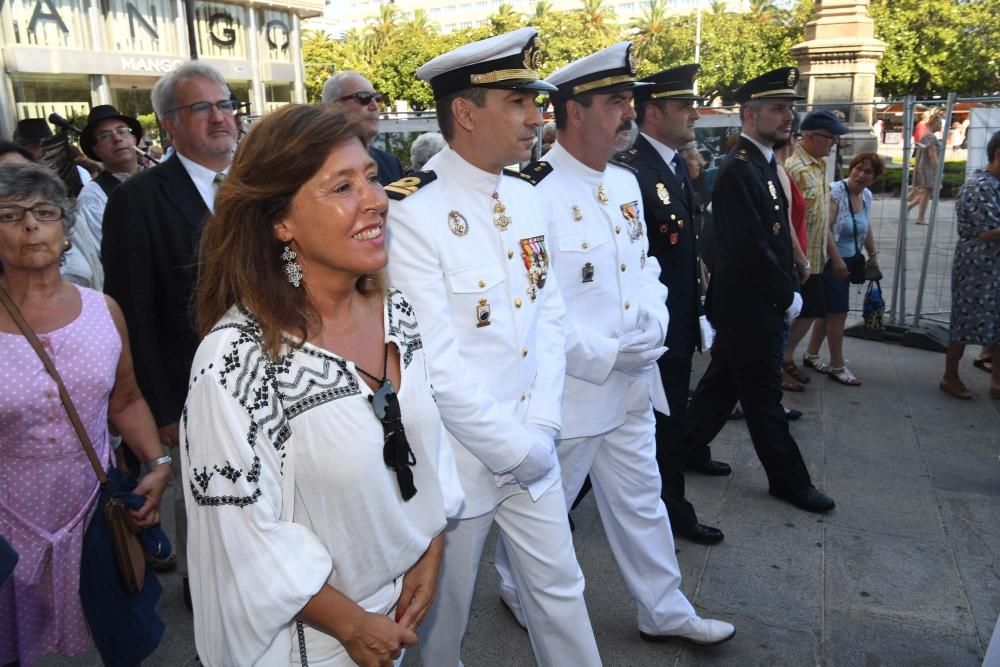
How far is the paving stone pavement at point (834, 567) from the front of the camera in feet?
10.8

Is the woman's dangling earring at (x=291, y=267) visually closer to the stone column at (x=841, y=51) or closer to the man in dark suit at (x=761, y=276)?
the man in dark suit at (x=761, y=276)

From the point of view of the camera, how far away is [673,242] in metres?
3.88

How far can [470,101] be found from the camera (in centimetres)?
262

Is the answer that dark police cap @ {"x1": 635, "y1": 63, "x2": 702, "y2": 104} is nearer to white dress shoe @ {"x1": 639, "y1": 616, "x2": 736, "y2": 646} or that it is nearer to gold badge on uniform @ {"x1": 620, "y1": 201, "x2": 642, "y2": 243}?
gold badge on uniform @ {"x1": 620, "y1": 201, "x2": 642, "y2": 243}

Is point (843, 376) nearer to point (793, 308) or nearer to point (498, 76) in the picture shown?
point (793, 308)

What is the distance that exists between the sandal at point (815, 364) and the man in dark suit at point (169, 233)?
18.1ft

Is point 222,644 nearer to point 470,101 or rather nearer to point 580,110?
point 470,101

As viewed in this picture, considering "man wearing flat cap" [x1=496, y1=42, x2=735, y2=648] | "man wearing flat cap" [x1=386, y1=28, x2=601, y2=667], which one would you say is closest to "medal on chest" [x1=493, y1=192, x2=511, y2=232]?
"man wearing flat cap" [x1=386, y1=28, x2=601, y2=667]

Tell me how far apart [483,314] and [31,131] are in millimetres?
4898

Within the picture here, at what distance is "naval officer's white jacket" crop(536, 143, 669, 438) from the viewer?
300 centimetres

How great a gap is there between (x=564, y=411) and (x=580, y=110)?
1.24 m

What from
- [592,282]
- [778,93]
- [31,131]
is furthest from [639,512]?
[31,131]

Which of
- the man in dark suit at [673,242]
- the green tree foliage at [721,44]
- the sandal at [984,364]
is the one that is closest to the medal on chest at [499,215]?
the man in dark suit at [673,242]

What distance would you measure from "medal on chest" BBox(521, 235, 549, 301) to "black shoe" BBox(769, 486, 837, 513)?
2.60m
